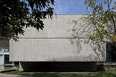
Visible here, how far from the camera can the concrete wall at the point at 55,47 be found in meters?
10.3

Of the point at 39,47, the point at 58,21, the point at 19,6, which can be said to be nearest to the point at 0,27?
the point at 19,6

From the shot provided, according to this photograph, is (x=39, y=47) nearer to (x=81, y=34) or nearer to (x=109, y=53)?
(x=81, y=34)

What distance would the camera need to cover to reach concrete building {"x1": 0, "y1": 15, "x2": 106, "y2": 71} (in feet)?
33.7

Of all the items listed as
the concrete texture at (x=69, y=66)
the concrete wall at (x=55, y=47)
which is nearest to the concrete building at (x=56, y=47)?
the concrete wall at (x=55, y=47)

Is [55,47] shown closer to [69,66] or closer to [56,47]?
[56,47]

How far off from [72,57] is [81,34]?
8.15 ft

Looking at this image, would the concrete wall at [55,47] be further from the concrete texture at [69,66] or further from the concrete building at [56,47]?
the concrete texture at [69,66]

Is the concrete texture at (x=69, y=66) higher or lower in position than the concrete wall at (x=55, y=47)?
lower

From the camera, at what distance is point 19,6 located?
4402 mm

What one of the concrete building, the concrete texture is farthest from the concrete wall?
the concrete texture

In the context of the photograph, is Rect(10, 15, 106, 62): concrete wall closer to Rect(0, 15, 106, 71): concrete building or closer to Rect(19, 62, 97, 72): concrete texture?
Rect(0, 15, 106, 71): concrete building

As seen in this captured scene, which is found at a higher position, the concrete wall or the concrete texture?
the concrete wall

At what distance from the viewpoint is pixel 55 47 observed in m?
10.4

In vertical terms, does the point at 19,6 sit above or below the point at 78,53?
above
